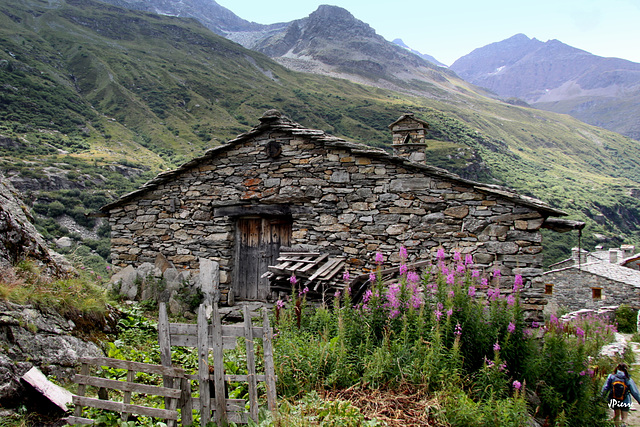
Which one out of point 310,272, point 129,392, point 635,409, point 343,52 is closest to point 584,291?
point 635,409

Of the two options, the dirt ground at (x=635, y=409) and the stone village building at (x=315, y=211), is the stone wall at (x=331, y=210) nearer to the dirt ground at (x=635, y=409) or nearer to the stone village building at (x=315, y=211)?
the stone village building at (x=315, y=211)

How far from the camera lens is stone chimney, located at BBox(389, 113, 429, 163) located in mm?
8898

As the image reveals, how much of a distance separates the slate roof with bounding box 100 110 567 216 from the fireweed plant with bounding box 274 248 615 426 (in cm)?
216

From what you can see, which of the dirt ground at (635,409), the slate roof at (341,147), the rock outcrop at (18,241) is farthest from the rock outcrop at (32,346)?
the dirt ground at (635,409)

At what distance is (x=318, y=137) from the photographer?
7.79 m

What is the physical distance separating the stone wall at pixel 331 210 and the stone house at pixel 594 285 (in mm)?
21429

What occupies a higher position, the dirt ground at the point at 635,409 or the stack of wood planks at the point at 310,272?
the stack of wood planks at the point at 310,272

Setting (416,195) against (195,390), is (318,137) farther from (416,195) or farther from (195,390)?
(195,390)

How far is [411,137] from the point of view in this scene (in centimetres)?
895

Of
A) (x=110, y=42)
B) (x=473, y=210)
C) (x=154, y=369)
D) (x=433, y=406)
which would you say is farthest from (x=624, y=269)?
(x=110, y=42)

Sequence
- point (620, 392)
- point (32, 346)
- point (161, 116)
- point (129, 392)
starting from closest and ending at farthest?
point (129, 392)
point (32, 346)
point (620, 392)
point (161, 116)

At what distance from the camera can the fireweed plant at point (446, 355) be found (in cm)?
365

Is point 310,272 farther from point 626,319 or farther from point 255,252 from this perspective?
point 626,319

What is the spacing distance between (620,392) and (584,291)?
22196 millimetres
